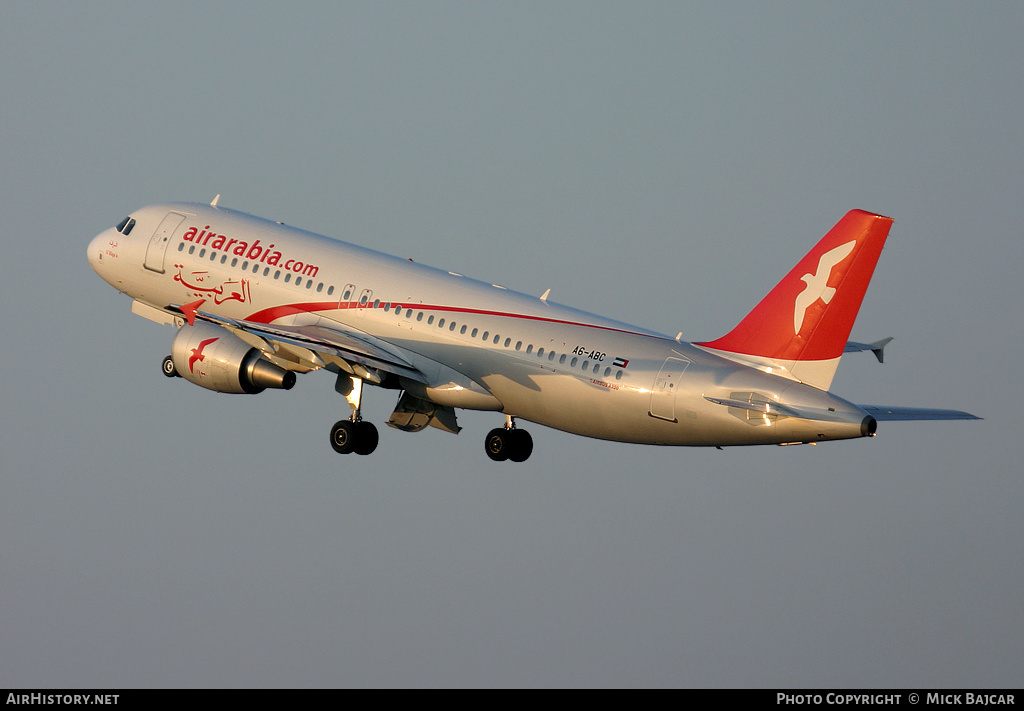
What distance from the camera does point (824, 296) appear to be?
42.6 m

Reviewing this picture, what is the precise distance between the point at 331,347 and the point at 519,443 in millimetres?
6584

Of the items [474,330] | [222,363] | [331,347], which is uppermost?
[474,330]

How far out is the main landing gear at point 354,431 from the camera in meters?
49.7

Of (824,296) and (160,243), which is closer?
(824,296)

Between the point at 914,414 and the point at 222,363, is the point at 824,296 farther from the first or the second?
the point at 222,363

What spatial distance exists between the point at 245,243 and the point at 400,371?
7.16m

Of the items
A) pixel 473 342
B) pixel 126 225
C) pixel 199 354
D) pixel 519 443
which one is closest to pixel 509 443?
pixel 519 443

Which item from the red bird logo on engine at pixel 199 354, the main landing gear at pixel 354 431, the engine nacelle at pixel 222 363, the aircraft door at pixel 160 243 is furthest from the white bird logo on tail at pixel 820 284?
the aircraft door at pixel 160 243

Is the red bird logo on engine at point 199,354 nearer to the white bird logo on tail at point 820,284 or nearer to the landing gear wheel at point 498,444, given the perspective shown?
the landing gear wheel at point 498,444

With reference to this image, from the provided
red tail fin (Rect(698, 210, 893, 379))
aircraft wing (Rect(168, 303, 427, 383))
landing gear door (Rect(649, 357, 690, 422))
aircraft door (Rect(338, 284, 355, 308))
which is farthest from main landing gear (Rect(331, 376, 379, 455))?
red tail fin (Rect(698, 210, 893, 379))

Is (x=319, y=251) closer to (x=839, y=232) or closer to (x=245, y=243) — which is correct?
(x=245, y=243)

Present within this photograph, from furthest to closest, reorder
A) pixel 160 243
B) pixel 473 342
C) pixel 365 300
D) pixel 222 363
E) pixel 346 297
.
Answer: pixel 160 243 < pixel 222 363 < pixel 346 297 < pixel 365 300 < pixel 473 342

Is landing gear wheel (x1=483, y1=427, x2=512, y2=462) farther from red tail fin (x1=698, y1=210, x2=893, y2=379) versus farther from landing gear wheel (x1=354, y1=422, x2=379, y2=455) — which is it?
red tail fin (x1=698, y1=210, x2=893, y2=379)

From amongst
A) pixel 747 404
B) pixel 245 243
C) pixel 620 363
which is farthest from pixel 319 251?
pixel 747 404
